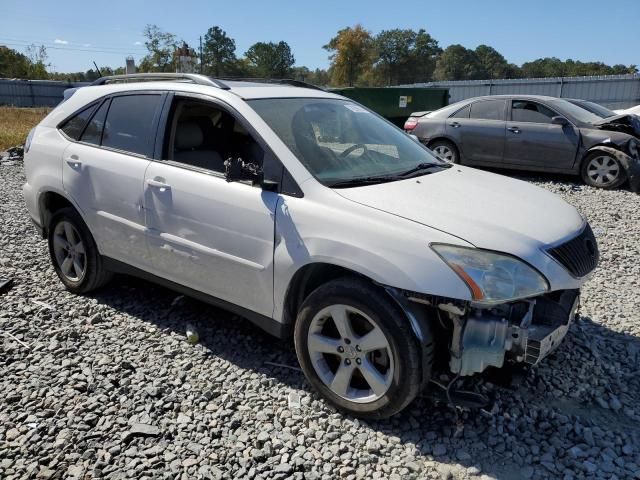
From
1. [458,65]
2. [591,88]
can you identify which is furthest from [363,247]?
[458,65]

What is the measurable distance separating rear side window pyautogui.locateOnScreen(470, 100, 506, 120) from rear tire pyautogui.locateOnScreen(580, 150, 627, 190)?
179cm

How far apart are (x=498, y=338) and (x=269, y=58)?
93.8 meters

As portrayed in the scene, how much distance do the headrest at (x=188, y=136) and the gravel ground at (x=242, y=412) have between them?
1.33 metres

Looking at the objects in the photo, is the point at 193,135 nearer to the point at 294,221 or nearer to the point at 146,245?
the point at 146,245

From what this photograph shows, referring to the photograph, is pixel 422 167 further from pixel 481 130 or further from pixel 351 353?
pixel 481 130

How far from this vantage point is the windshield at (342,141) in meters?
3.11

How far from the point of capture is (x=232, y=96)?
3.38 meters

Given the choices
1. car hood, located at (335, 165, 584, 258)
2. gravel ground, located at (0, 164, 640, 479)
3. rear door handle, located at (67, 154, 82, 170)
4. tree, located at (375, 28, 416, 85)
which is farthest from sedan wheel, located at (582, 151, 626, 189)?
tree, located at (375, 28, 416, 85)

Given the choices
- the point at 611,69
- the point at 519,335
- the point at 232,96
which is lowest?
the point at 519,335

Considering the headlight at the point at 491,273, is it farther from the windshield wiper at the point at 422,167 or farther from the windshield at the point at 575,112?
the windshield at the point at 575,112

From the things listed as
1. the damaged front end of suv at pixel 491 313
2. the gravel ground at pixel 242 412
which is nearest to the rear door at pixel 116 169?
the gravel ground at pixel 242 412

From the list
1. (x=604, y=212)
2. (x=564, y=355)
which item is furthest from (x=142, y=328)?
(x=604, y=212)

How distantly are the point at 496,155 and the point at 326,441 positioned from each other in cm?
831

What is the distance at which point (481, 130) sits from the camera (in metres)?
9.99
